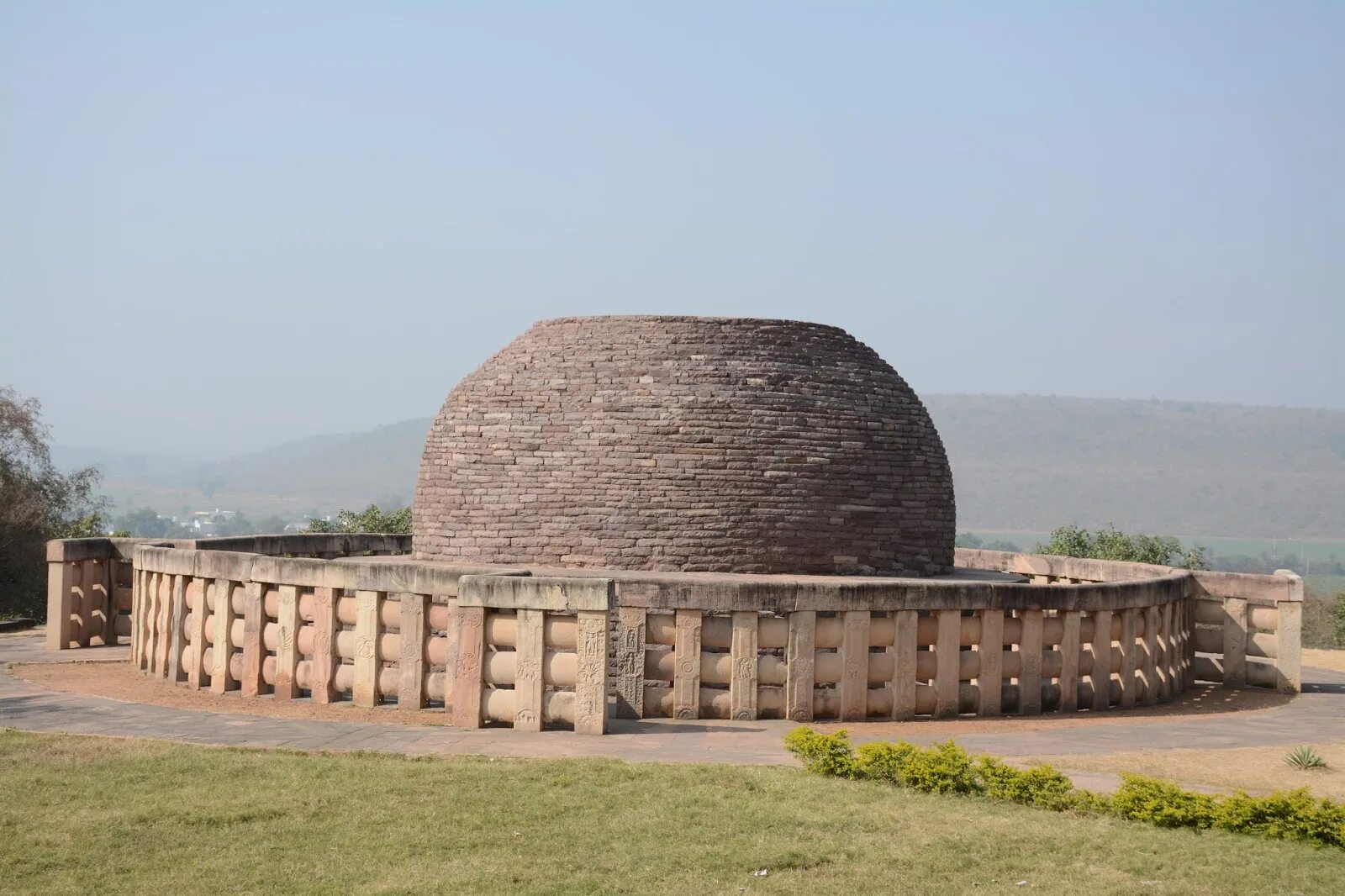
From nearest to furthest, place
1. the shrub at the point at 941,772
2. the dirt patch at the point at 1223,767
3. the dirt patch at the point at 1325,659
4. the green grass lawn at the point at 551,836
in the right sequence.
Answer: the green grass lawn at the point at 551,836, the shrub at the point at 941,772, the dirt patch at the point at 1223,767, the dirt patch at the point at 1325,659

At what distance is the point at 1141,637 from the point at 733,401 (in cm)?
509

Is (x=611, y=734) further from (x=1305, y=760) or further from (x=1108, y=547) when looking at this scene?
(x=1108, y=547)

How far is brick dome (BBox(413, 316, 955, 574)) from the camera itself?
15.9 meters

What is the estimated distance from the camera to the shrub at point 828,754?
30.2ft

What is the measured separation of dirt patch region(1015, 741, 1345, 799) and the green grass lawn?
1.71 m

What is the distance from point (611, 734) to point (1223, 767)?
4.47 metres

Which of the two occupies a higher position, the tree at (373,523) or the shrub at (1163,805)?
the tree at (373,523)

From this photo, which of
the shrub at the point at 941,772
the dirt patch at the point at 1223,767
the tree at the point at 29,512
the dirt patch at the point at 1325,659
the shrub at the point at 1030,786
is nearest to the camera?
the shrub at the point at 1030,786

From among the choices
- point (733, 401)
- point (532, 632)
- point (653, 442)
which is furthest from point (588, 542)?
point (532, 632)

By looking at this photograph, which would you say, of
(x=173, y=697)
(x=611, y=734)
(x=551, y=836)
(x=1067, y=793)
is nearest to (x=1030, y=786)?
(x=1067, y=793)

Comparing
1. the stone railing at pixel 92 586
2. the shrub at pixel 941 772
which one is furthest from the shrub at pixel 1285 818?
the stone railing at pixel 92 586

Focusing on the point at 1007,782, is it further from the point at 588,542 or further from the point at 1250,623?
the point at 1250,623

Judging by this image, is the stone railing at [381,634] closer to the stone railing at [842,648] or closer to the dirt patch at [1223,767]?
the stone railing at [842,648]

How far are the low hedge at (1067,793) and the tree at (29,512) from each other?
21997 millimetres
